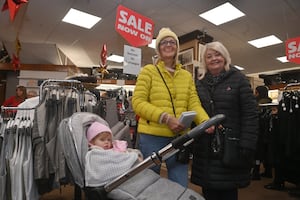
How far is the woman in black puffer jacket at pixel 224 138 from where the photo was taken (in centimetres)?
159

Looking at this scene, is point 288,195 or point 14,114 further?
point 288,195

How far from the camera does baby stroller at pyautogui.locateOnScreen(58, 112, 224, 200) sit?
1178 millimetres

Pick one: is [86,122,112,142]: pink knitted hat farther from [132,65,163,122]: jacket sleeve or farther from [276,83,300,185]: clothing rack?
[276,83,300,185]: clothing rack

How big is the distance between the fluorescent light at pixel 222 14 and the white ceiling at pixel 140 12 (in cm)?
12

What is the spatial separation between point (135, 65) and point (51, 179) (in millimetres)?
1515

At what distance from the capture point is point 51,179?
74.9 inches

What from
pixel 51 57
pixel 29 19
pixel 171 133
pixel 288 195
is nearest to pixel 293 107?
pixel 288 195

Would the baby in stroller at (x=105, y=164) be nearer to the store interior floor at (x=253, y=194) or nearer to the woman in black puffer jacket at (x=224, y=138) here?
the woman in black puffer jacket at (x=224, y=138)

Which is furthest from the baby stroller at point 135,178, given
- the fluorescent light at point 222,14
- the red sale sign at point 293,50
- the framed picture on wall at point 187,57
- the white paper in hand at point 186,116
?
the red sale sign at point 293,50

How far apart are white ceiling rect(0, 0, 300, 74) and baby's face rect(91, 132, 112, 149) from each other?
369cm

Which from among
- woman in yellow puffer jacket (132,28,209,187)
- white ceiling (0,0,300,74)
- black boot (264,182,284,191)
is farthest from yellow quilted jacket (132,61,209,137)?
white ceiling (0,0,300,74)

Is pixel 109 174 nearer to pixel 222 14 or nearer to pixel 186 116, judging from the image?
pixel 186 116

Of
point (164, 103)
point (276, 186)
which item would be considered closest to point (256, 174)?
point (276, 186)

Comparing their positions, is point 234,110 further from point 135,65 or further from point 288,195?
point 288,195
